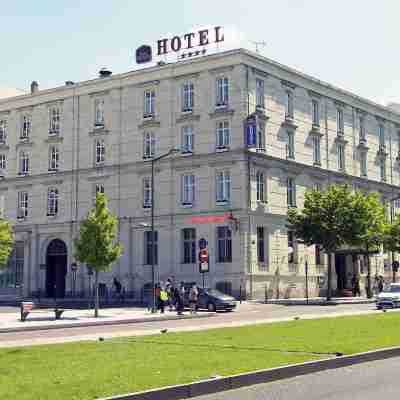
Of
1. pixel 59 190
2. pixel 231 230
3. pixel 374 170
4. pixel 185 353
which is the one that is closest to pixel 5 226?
pixel 231 230

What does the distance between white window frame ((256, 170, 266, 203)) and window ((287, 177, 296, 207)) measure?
369 centimetres

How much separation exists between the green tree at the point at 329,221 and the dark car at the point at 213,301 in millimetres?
11977

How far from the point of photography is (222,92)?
177 feet

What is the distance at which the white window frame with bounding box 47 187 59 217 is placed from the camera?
61156 mm

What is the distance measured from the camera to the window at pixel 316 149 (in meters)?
60.2

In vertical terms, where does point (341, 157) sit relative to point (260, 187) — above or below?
above

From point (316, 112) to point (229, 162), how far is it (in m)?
13.2

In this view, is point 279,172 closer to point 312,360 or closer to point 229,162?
point 229,162

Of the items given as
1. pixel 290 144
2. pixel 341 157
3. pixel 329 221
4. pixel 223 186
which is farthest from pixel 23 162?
pixel 329 221

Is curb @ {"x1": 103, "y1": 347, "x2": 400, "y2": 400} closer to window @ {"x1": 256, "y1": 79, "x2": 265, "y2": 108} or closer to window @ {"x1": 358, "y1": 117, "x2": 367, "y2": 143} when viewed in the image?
window @ {"x1": 256, "y1": 79, "x2": 265, "y2": 108}

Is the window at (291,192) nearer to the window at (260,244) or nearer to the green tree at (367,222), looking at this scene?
the window at (260,244)

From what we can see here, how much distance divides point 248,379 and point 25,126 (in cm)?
5631

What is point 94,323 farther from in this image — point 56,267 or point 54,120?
point 54,120

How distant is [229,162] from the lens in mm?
52219
